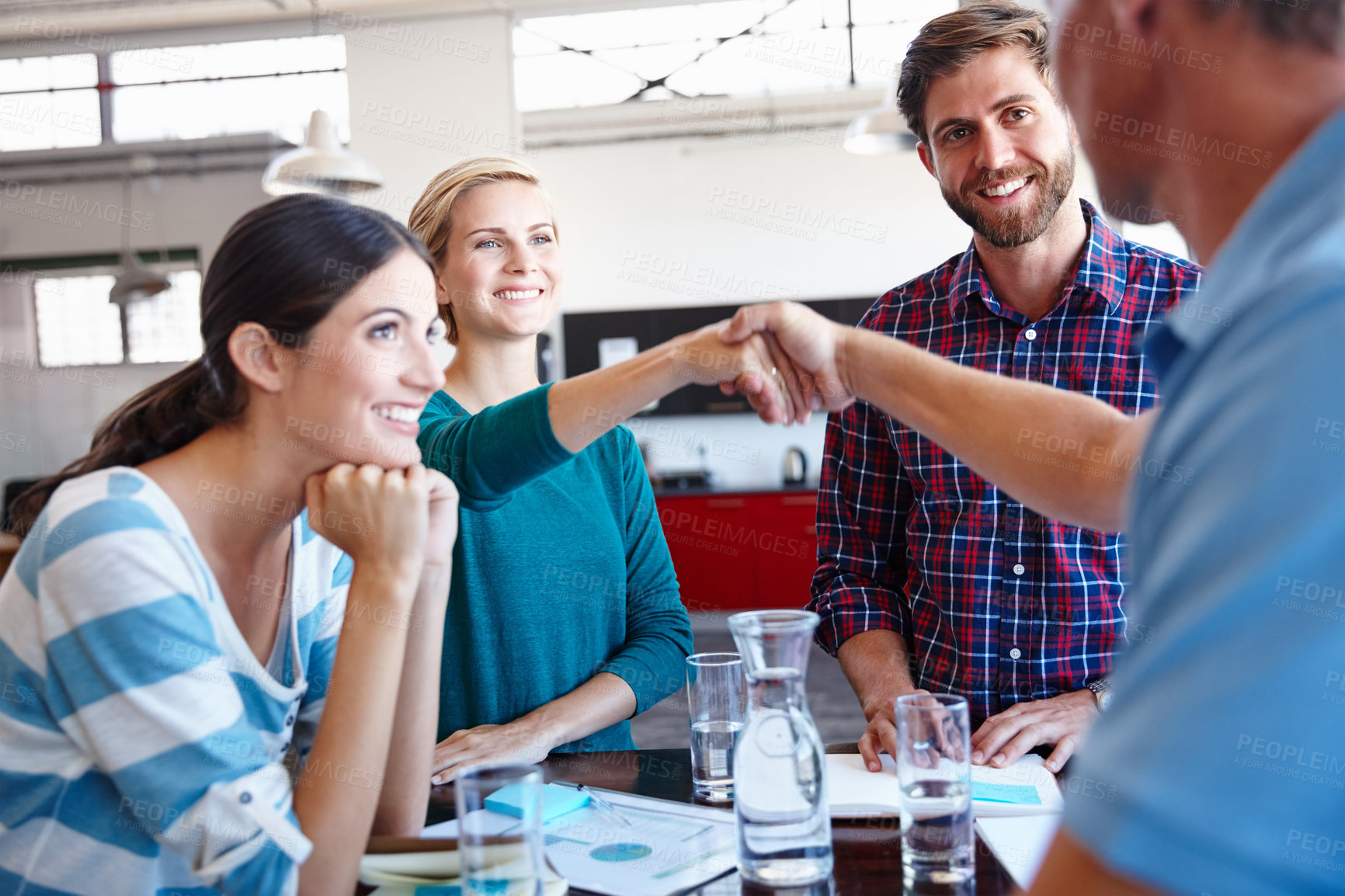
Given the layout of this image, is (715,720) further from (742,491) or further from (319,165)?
(742,491)

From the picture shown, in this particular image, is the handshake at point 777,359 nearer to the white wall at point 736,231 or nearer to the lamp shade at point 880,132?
the lamp shade at point 880,132

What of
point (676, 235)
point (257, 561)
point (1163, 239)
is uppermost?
point (676, 235)

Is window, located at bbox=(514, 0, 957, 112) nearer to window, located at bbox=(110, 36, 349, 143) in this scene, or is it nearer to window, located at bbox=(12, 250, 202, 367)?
window, located at bbox=(110, 36, 349, 143)

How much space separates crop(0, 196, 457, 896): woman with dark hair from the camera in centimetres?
102

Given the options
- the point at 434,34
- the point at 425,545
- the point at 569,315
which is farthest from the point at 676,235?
the point at 425,545

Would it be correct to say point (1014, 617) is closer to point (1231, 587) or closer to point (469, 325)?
point (469, 325)

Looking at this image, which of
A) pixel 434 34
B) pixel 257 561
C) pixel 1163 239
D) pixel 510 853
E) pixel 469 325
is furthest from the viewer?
pixel 434 34

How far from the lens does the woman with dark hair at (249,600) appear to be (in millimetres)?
1023

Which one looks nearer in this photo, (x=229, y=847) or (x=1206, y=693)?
(x=1206, y=693)

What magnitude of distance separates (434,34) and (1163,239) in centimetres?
454

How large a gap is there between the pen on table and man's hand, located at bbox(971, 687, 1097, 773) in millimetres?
479

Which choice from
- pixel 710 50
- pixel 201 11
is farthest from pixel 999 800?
pixel 201 11

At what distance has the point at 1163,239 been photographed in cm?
500

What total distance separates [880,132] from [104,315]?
732 centimetres
